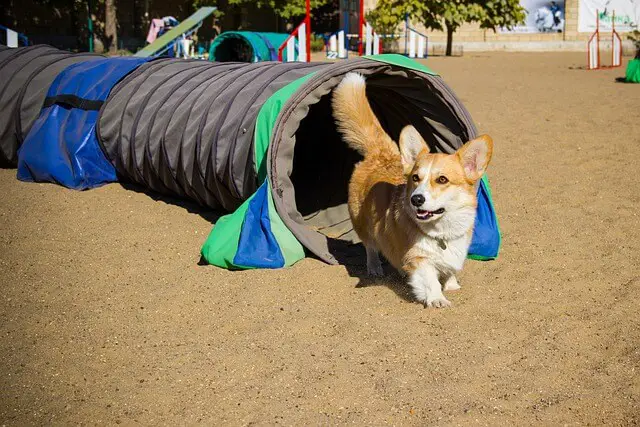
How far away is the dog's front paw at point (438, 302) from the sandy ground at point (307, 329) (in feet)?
0.25

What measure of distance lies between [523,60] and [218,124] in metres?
17.8

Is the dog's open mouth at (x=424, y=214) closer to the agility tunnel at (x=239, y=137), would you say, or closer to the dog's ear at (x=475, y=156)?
the dog's ear at (x=475, y=156)

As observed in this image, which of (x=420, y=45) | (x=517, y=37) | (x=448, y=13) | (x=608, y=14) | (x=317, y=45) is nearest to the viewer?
(x=420, y=45)

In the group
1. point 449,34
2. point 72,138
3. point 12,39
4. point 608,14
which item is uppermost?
point 608,14

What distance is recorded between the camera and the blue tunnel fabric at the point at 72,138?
7449 millimetres

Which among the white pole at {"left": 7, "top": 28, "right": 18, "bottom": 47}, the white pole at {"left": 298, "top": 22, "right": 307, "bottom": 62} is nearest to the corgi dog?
the white pole at {"left": 298, "top": 22, "right": 307, "bottom": 62}

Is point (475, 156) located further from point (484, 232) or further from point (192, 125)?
point (192, 125)

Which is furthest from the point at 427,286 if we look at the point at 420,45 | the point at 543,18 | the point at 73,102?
the point at 543,18

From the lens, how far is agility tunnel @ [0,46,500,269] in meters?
5.03

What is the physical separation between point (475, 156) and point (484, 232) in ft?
3.56

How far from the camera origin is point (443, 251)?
14.0 ft

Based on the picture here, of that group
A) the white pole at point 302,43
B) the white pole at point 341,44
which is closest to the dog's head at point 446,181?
the white pole at point 302,43

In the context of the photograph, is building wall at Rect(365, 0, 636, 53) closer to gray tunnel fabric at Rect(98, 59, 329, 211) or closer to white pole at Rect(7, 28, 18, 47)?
white pole at Rect(7, 28, 18, 47)

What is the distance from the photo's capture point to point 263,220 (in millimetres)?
5000
